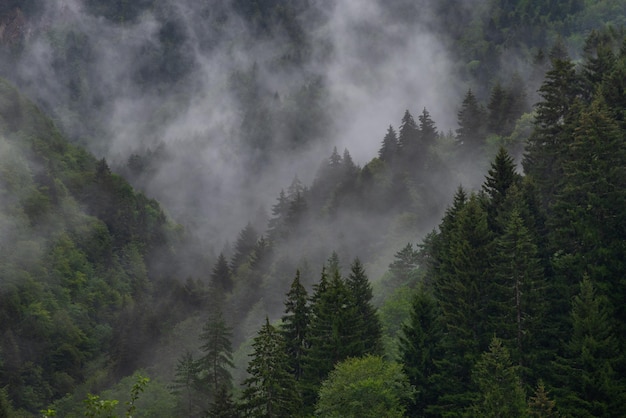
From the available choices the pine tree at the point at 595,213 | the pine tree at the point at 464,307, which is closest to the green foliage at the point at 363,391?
the pine tree at the point at 464,307

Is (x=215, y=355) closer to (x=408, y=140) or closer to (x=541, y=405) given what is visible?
(x=541, y=405)

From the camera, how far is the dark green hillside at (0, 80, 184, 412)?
11281cm

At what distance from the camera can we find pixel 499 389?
119 ft

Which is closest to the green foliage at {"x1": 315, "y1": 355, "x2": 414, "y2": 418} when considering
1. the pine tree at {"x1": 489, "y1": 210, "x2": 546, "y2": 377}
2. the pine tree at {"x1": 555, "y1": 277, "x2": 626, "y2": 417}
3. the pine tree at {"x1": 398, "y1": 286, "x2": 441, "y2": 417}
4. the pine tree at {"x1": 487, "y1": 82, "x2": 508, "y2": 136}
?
the pine tree at {"x1": 398, "y1": 286, "x2": 441, "y2": 417}

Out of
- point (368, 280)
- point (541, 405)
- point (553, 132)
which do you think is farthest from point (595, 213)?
point (368, 280)

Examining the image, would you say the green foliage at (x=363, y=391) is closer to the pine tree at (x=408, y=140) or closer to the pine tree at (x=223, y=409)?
the pine tree at (x=223, y=409)

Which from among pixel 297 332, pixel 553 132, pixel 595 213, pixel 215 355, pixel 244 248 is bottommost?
pixel 297 332

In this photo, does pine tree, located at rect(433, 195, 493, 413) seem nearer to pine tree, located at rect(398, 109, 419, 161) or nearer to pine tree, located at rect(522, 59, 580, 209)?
pine tree, located at rect(522, 59, 580, 209)

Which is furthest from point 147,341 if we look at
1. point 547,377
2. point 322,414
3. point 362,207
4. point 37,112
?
point 37,112

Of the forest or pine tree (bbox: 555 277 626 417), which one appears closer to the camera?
pine tree (bbox: 555 277 626 417)

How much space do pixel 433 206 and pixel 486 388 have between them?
3350 inches

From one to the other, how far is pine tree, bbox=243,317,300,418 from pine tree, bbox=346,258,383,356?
628cm

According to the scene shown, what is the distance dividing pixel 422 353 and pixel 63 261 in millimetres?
115106

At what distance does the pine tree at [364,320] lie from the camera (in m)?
50.6
